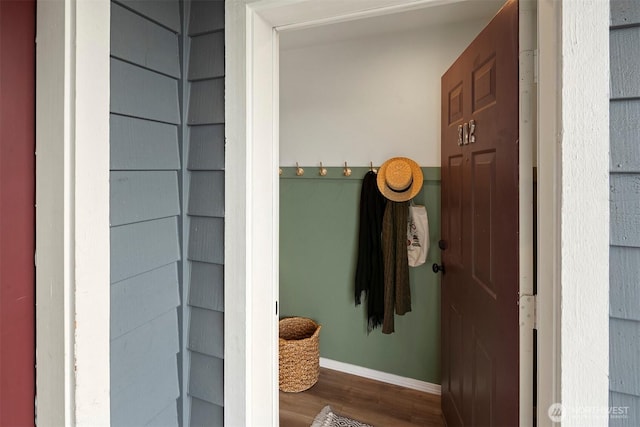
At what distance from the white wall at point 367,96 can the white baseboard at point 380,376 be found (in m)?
1.49

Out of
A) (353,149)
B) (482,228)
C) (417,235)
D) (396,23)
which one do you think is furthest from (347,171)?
(482,228)

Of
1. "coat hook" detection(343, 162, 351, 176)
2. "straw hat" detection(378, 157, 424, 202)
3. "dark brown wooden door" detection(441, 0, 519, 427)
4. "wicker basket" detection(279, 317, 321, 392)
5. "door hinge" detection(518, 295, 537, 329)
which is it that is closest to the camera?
"door hinge" detection(518, 295, 537, 329)

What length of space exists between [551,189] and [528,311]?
0.39 meters

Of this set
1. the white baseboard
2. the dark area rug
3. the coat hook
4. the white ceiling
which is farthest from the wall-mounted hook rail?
the dark area rug

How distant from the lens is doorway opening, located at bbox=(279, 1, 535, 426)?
239 centimetres

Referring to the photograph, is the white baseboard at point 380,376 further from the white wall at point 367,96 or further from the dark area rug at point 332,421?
the white wall at point 367,96

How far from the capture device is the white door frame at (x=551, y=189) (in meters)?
0.81

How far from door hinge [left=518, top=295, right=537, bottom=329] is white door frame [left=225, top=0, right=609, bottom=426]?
15 cm

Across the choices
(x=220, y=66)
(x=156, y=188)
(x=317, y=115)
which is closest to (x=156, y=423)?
(x=156, y=188)

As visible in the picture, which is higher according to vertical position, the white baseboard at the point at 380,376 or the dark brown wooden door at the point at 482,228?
the dark brown wooden door at the point at 482,228

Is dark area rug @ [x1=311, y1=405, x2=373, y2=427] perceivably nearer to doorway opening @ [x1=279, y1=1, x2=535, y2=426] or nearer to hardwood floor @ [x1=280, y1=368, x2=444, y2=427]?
hardwood floor @ [x1=280, y1=368, x2=444, y2=427]

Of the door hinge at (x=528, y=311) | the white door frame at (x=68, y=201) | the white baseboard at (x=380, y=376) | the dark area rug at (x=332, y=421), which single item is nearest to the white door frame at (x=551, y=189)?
the door hinge at (x=528, y=311)

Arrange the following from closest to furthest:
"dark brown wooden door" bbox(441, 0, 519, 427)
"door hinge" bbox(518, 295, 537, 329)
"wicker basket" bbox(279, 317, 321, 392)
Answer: "door hinge" bbox(518, 295, 537, 329), "dark brown wooden door" bbox(441, 0, 519, 427), "wicker basket" bbox(279, 317, 321, 392)

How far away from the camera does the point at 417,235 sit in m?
2.44
